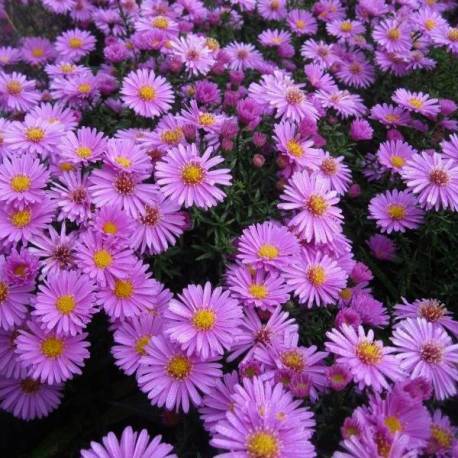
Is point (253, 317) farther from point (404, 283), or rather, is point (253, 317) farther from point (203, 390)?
point (404, 283)

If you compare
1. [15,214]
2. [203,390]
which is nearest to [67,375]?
[203,390]

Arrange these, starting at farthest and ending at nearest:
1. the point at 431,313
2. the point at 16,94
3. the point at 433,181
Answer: the point at 16,94
the point at 433,181
the point at 431,313

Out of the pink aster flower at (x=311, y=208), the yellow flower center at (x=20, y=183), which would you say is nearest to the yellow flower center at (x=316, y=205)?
the pink aster flower at (x=311, y=208)

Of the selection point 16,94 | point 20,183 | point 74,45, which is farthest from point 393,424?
point 74,45

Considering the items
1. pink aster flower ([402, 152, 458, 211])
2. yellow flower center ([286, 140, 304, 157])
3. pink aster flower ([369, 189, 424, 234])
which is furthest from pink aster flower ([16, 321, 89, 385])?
pink aster flower ([402, 152, 458, 211])

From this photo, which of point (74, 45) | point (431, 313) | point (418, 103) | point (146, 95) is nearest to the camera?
point (431, 313)

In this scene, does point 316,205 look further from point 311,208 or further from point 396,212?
point 396,212
